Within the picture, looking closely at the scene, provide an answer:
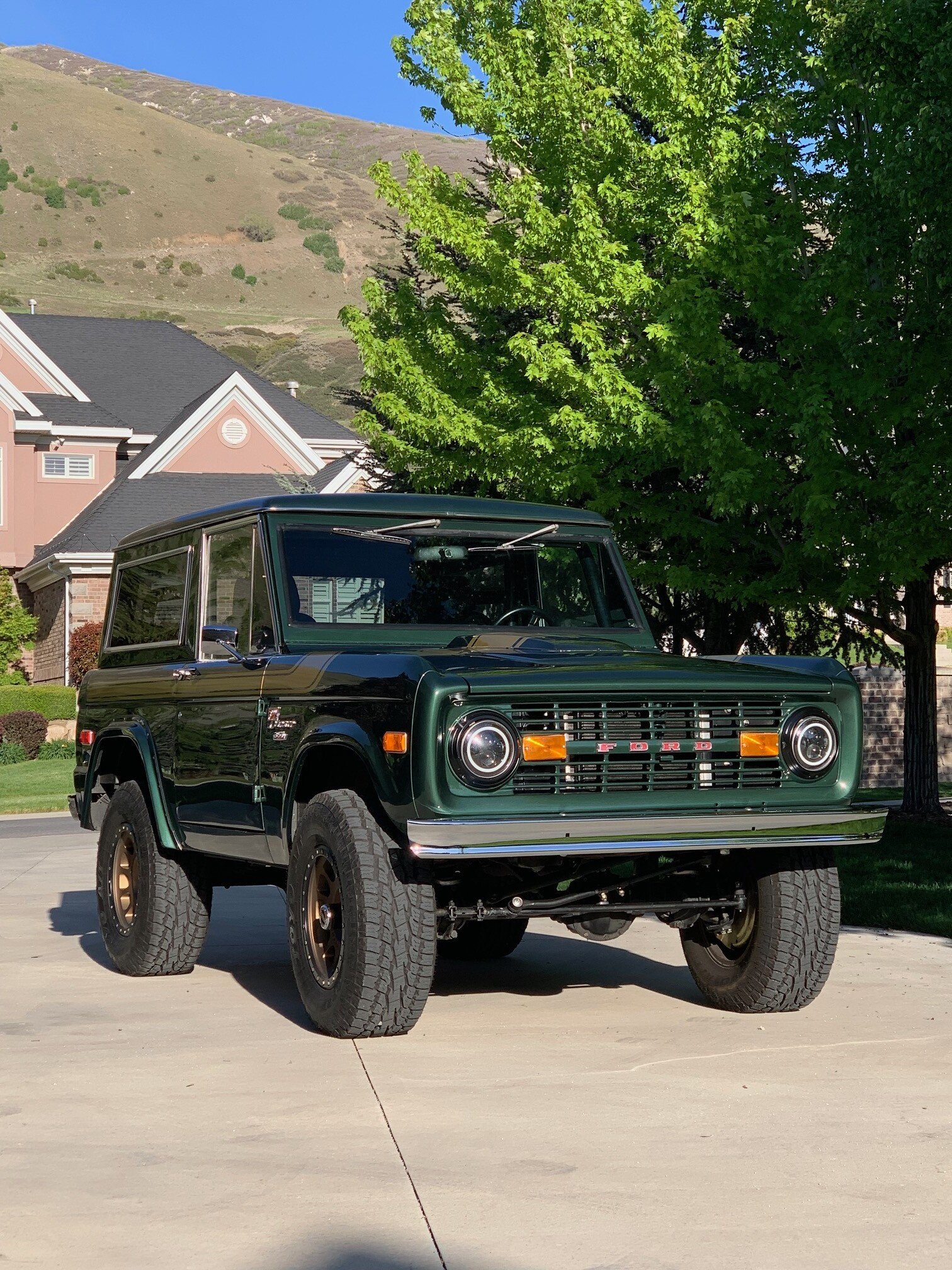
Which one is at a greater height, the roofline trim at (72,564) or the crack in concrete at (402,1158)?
the roofline trim at (72,564)

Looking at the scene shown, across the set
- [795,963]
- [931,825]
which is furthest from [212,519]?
[931,825]

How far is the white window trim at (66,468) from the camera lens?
135 feet

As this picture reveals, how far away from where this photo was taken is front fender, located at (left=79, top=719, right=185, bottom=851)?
331 inches

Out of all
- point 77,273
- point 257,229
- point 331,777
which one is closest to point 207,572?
point 331,777

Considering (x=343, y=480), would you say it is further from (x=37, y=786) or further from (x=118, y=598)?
(x=118, y=598)

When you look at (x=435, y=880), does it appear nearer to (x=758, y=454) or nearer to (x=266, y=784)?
(x=266, y=784)

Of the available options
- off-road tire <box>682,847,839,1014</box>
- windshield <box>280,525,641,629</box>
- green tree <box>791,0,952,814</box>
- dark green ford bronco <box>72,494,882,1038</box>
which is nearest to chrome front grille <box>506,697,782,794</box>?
dark green ford bronco <box>72,494,882,1038</box>

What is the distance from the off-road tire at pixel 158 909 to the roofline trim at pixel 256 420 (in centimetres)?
3267

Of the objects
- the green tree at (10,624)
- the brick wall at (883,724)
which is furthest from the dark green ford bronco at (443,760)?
the green tree at (10,624)

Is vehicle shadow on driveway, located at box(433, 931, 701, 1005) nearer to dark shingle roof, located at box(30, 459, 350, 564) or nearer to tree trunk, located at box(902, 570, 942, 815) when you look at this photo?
tree trunk, located at box(902, 570, 942, 815)

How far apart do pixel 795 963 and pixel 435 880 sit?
5.53 feet

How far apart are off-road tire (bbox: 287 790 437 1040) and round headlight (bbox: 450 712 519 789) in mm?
530

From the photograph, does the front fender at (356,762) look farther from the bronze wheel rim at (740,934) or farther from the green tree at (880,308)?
the green tree at (880,308)

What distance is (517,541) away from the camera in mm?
8312
